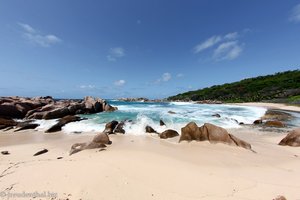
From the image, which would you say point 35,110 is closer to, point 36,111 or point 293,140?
point 36,111

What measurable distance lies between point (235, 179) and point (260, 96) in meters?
70.8

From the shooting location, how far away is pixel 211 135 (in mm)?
9367

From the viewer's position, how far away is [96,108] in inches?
1141

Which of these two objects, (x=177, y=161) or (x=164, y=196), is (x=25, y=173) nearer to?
(x=164, y=196)

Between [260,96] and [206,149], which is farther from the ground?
[260,96]

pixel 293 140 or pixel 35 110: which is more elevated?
pixel 35 110

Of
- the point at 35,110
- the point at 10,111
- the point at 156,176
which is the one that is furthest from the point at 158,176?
the point at 10,111

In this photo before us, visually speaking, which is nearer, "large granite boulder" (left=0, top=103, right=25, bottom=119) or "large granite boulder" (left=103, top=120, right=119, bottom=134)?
"large granite boulder" (left=103, top=120, right=119, bottom=134)

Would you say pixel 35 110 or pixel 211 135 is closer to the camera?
pixel 211 135

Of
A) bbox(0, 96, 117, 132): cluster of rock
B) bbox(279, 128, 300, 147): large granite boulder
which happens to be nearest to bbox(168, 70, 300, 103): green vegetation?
bbox(279, 128, 300, 147): large granite boulder

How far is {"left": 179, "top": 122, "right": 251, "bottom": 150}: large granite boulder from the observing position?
348 inches

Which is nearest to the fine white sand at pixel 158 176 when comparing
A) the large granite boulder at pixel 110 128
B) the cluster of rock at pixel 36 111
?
the large granite boulder at pixel 110 128

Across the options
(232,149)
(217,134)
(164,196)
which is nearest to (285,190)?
(164,196)

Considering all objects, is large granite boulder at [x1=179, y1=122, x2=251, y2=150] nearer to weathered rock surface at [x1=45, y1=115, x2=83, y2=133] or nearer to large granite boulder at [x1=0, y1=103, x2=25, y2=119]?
weathered rock surface at [x1=45, y1=115, x2=83, y2=133]
